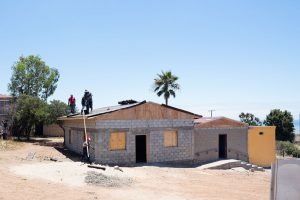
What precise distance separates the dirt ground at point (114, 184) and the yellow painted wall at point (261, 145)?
26.6ft

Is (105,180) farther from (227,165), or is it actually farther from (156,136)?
(227,165)

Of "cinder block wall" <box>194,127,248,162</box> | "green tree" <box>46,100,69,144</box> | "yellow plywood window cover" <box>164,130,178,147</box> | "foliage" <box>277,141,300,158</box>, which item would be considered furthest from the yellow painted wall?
"green tree" <box>46,100,69,144</box>

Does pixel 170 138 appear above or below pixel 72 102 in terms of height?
below

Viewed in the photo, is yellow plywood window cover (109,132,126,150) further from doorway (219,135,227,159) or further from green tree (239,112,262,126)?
green tree (239,112,262,126)

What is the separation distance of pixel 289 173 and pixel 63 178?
46.6 feet

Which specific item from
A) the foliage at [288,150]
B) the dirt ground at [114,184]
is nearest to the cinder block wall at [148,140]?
the dirt ground at [114,184]

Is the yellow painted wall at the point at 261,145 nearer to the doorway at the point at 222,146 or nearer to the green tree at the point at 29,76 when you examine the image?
the doorway at the point at 222,146

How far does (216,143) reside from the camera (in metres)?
28.8

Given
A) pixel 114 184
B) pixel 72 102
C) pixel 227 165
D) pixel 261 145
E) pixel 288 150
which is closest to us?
pixel 114 184

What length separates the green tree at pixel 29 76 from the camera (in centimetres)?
4700

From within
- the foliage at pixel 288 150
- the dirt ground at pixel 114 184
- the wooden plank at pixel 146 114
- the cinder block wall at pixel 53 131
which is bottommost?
the foliage at pixel 288 150

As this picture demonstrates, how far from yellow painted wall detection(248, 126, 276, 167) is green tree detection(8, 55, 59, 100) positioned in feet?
94.5

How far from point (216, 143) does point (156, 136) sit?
582cm

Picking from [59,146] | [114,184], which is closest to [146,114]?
[114,184]
